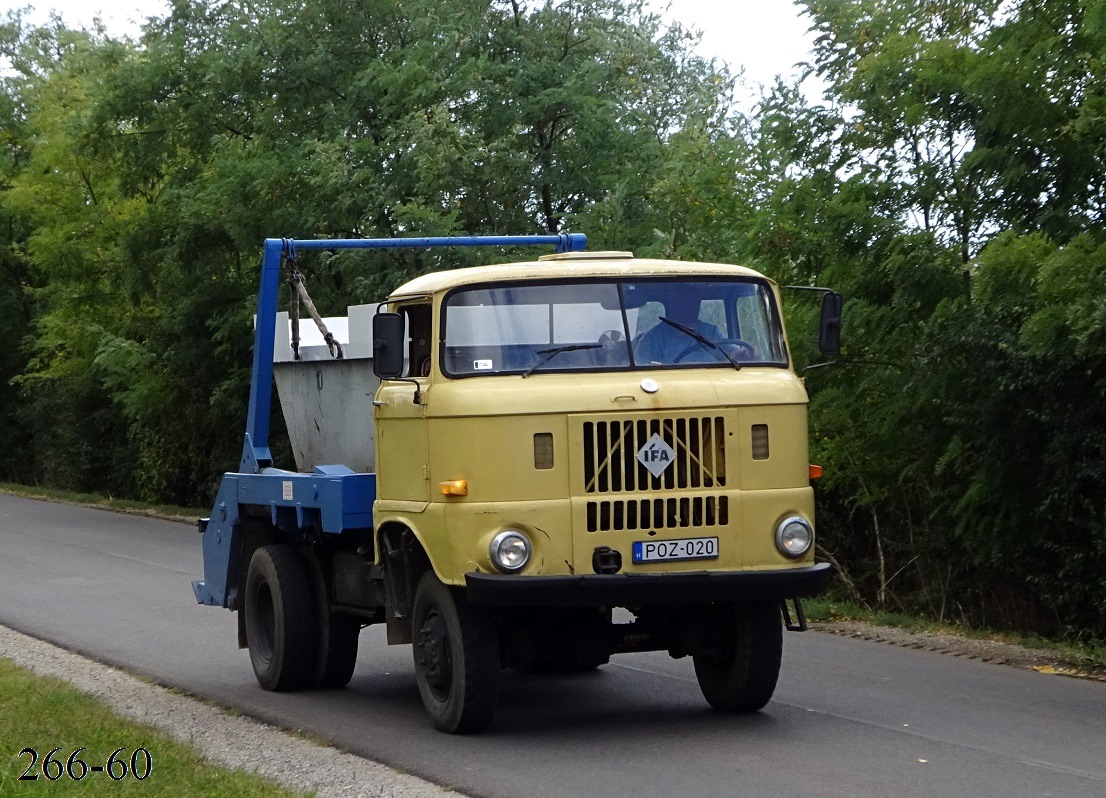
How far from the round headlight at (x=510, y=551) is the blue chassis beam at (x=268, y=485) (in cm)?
158

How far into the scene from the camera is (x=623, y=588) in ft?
26.8

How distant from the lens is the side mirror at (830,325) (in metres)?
9.15

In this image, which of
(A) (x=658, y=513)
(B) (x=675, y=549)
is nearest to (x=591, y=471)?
(A) (x=658, y=513)

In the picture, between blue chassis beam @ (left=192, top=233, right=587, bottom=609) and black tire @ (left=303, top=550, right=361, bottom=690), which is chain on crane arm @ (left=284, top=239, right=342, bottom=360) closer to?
blue chassis beam @ (left=192, top=233, right=587, bottom=609)

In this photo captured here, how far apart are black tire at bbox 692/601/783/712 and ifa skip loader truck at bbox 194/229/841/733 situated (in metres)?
0.01

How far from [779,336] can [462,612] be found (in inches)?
95.2

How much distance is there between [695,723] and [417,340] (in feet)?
8.67

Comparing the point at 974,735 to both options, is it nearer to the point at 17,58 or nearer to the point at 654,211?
the point at 654,211

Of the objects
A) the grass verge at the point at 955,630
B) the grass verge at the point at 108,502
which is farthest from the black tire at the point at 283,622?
the grass verge at the point at 108,502

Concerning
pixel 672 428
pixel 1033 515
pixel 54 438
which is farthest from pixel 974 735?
pixel 54 438

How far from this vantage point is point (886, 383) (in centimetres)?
1523

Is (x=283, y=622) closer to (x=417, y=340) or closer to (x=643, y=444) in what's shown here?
(x=417, y=340)

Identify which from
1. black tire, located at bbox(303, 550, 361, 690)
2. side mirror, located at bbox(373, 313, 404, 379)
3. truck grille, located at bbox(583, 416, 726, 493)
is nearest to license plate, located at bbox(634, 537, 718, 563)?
truck grille, located at bbox(583, 416, 726, 493)

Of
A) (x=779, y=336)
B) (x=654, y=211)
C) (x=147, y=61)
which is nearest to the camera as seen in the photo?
(x=779, y=336)
